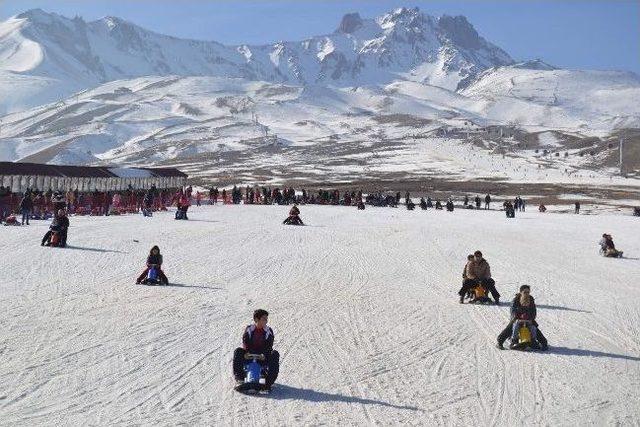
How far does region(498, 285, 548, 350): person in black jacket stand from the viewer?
1321 centimetres

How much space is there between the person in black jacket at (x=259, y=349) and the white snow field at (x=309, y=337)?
0.27m

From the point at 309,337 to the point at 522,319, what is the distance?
398 centimetres

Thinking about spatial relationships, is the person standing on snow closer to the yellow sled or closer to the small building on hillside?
the yellow sled

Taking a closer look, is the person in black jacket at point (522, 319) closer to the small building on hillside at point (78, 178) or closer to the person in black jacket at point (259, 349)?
the person in black jacket at point (259, 349)

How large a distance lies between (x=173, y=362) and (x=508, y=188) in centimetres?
8434

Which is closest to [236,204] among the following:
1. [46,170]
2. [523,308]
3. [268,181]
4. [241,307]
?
[46,170]

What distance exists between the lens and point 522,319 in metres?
13.3

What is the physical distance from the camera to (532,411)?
32.5 ft

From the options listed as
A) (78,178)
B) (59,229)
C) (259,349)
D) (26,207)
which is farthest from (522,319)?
(78,178)

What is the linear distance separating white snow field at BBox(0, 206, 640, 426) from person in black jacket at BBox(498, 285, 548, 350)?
0.36 metres

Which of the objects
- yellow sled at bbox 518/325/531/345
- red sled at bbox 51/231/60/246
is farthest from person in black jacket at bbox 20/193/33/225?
yellow sled at bbox 518/325/531/345

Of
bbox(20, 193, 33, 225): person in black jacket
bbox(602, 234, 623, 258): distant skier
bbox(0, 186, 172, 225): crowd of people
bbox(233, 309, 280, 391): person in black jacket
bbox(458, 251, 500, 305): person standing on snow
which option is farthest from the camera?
bbox(0, 186, 172, 225): crowd of people

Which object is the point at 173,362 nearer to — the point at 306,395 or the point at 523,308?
the point at 306,395

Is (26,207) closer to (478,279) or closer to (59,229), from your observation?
(59,229)
